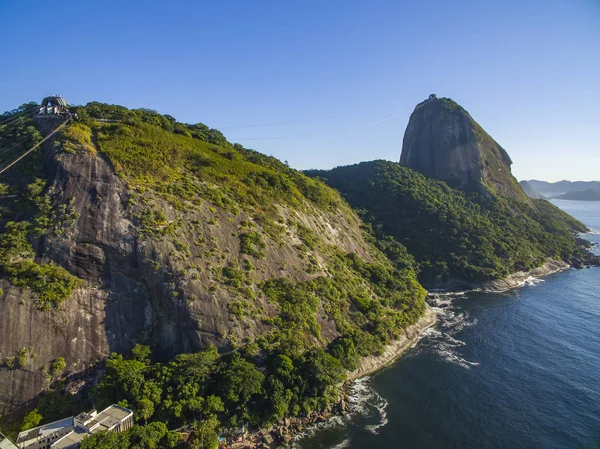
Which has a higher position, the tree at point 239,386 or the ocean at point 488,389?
the tree at point 239,386

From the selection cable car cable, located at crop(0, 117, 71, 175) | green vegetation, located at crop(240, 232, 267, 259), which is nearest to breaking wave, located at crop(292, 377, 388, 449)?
green vegetation, located at crop(240, 232, 267, 259)

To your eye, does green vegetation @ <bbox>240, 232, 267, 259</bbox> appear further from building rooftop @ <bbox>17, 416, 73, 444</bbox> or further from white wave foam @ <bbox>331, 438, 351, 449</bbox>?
building rooftop @ <bbox>17, 416, 73, 444</bbox>

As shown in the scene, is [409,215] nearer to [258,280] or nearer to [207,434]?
[258,280]

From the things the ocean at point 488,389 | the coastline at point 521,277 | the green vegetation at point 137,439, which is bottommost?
the ocean at point 488,389

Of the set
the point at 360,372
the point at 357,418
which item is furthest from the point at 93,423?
the point at 360,372

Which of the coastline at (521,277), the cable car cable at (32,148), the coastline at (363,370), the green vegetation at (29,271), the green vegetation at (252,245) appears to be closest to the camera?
→ the coastline at (363,370)

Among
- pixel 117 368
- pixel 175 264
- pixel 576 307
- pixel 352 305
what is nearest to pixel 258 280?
pixel 175 264

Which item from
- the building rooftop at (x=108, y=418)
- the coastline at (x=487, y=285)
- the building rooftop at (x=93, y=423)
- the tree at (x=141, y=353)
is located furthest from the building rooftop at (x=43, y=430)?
the coastline at (x=487, y=285)

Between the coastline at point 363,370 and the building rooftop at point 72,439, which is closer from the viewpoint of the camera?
the building rooftop at point 72,439

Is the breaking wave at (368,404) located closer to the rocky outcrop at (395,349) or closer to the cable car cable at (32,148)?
the rocky outcrop at (395,349)
